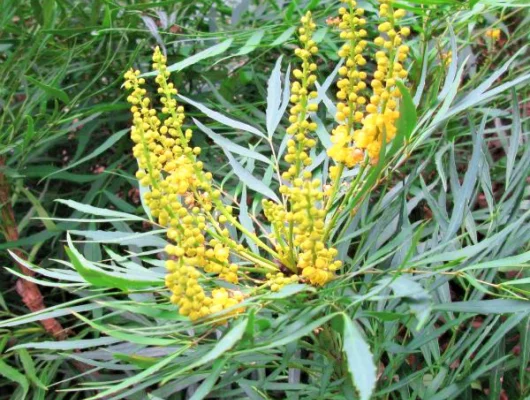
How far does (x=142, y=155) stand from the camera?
0.48m

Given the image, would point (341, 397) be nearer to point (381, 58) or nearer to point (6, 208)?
point (381, 58)

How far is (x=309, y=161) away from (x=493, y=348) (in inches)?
10.5

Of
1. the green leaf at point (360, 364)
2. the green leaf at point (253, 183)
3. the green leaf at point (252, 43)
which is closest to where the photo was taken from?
the green leaf at point (360, 364)

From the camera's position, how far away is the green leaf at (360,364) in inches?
14.9

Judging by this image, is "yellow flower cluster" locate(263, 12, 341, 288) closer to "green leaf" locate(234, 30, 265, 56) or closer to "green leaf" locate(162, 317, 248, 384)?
"green leaf" locate(162, 317, 248, 384)

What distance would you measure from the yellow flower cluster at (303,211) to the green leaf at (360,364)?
9cm

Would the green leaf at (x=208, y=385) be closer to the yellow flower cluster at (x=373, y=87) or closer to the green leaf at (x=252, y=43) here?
the yellow flower cluster at (x=373, y=87)

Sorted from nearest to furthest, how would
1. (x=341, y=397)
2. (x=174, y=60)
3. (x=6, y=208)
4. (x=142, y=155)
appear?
(x=142, y=155) < (x=341, y=397) < (x=6, y=208) < (x=174, y=60)

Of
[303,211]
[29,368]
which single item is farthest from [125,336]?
[29,368]

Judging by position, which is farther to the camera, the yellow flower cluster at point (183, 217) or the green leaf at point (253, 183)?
the green leaf at point (253, 183)

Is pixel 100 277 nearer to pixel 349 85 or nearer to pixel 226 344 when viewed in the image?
pixel 226 344

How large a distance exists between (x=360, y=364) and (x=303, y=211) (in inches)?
5.1

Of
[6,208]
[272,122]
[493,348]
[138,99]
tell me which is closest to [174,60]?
[6,208]

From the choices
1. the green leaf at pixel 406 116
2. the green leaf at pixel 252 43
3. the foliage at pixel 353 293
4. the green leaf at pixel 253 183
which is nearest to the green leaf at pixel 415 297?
the foliage at pixel 353 293
